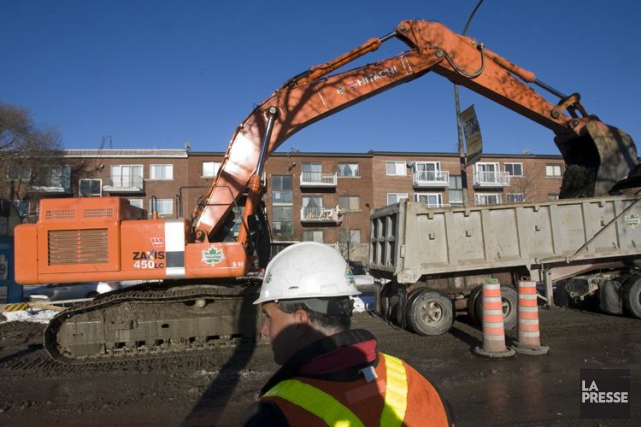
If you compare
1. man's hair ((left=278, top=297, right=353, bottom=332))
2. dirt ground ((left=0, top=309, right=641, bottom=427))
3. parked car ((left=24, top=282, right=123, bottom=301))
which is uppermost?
man's hair ((left=278, top=297, right=353, bottom=332))

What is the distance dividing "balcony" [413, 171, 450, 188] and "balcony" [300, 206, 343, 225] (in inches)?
305

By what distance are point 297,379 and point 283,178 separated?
39577 mm

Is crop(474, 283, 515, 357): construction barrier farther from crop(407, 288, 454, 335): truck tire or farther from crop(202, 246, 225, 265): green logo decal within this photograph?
crop(202, 246, 225, 265): green logo decal

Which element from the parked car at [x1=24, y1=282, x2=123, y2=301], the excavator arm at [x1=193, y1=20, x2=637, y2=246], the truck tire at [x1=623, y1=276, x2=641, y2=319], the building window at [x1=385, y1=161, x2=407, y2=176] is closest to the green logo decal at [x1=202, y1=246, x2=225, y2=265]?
the excavator arm at [x1=193, y1=20, x2=637, y2=246]

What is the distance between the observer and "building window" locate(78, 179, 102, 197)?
3919 cm

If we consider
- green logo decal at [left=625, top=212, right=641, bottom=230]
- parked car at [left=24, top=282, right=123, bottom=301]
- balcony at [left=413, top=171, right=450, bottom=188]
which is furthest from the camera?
balcony at [left=413, top=171, right=450, bottom=188]

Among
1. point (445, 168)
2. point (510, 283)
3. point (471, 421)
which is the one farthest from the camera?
point (445, 168)

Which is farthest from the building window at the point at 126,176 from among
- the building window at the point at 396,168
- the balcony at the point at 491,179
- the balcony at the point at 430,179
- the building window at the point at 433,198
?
the balcony at the point at 491,179

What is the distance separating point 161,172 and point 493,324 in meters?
36.8

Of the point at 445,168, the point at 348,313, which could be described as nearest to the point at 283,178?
the point at 445,168

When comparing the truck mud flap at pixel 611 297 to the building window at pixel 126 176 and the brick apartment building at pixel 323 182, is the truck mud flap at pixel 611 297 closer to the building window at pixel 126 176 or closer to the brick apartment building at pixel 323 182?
the brick apartment building at pixel 323 182

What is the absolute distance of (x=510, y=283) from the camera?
9.72m

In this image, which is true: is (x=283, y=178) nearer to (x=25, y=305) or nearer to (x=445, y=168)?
(x=445, y=168)

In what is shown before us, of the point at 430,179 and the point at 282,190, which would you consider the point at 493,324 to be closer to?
the point at 282,190
